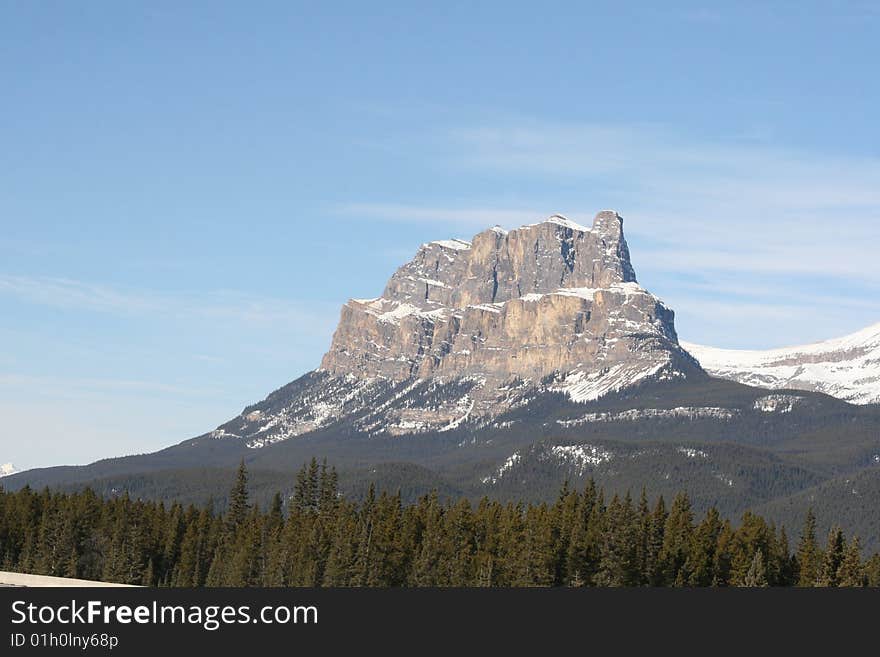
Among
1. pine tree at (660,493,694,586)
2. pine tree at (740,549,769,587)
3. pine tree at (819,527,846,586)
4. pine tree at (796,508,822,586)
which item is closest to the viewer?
pine tree at (740,549,769,587)

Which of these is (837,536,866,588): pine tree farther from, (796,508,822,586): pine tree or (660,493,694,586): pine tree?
(660,493,694,586): pine tree

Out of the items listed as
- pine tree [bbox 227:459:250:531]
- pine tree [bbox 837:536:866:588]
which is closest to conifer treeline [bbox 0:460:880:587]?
pine tree [bbox 837:536:866:588]

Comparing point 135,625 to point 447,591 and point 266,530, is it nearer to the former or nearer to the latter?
point 447,591

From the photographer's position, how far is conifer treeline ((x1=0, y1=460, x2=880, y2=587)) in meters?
148

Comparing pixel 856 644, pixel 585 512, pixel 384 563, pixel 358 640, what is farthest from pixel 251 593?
pixel 585 512

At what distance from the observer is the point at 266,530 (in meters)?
177

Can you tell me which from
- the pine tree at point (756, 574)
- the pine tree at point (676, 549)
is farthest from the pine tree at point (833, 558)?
the pine tree at point (676, 549)

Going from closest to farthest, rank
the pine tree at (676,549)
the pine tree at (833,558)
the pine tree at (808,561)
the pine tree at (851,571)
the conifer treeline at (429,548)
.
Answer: the pine tree at (851,571)
the pine tree at (833,558)
the conifer treeline at (429,548)
the pine tree at (676,549)
the pine tree at (808,561)

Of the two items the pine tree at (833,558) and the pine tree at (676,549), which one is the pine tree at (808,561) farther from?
the pine tree at (676,549)

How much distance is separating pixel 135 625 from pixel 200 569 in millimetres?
118115

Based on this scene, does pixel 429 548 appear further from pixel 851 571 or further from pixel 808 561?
pixel 851 571

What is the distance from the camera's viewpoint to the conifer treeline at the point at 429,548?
148 m

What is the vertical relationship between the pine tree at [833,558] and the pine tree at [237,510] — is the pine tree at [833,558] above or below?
below

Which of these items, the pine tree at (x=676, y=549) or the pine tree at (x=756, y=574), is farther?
the pine tree at (x=676, y=549)
